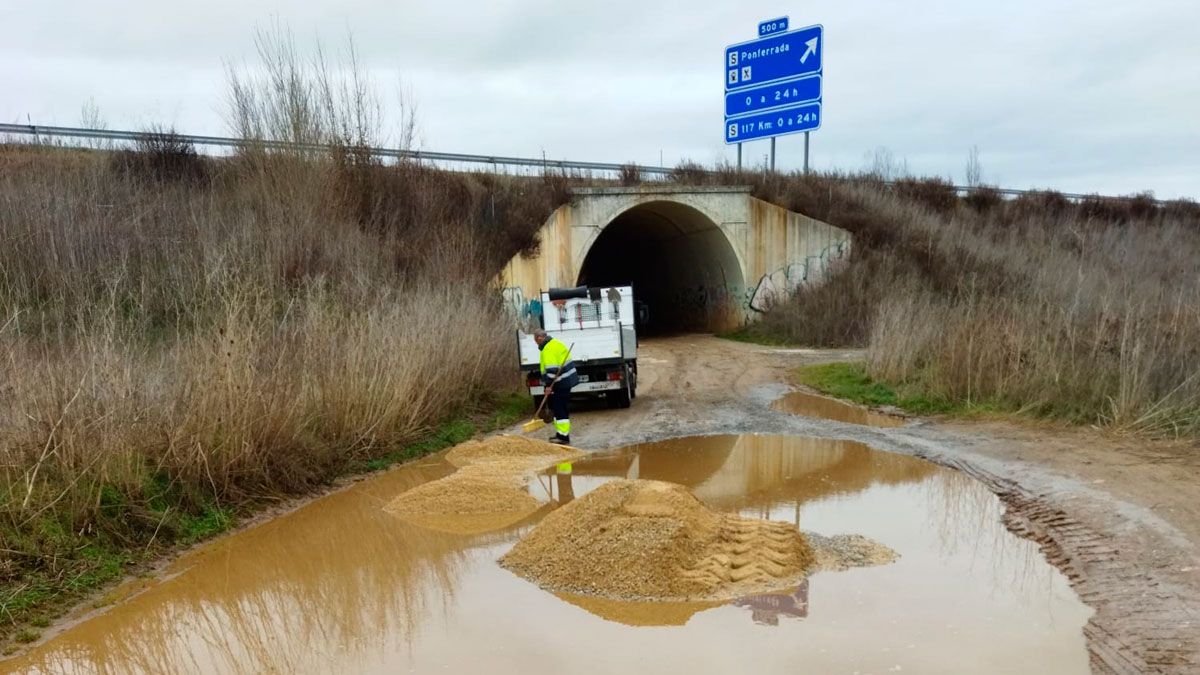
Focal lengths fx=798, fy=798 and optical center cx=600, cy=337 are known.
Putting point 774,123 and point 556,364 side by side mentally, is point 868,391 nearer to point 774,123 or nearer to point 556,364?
point 556,364

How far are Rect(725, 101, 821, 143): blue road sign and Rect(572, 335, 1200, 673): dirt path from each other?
1109 centimetres

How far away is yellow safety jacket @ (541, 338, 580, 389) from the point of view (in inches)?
429

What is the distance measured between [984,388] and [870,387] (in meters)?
2.31

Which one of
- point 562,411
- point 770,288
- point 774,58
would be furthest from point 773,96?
point 562,411

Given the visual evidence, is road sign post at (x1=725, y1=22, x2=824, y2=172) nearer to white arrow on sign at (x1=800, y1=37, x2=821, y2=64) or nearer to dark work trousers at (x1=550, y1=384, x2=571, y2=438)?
white arrow on sign at (x1=800, y1=37, x2=821, y2=64)

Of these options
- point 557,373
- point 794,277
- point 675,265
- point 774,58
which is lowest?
point 557,373

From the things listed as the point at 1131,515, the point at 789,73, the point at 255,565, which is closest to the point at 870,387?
the point at 1131,515

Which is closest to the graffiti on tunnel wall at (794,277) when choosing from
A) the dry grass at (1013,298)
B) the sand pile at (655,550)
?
the dry grass at (1013,298)

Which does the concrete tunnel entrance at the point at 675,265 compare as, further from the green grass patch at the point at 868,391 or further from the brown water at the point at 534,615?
the brown water at the point at 534,615

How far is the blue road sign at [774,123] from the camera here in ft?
74.6

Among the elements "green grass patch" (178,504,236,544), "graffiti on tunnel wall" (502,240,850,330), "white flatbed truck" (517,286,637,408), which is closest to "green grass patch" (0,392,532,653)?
"green grass patch" (178,504,236,544)

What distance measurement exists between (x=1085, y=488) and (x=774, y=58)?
18.6 meters

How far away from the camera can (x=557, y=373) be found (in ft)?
35.6

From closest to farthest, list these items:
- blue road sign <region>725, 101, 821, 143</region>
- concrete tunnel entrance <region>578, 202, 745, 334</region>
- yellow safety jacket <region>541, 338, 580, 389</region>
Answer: yellow safety jacket <region>541, 338, 580, 389</region>, blue road sign <region>725, 101, 821, 143</region>, concrete tunnel entrance <region>578, 202, 745, 334</region>
